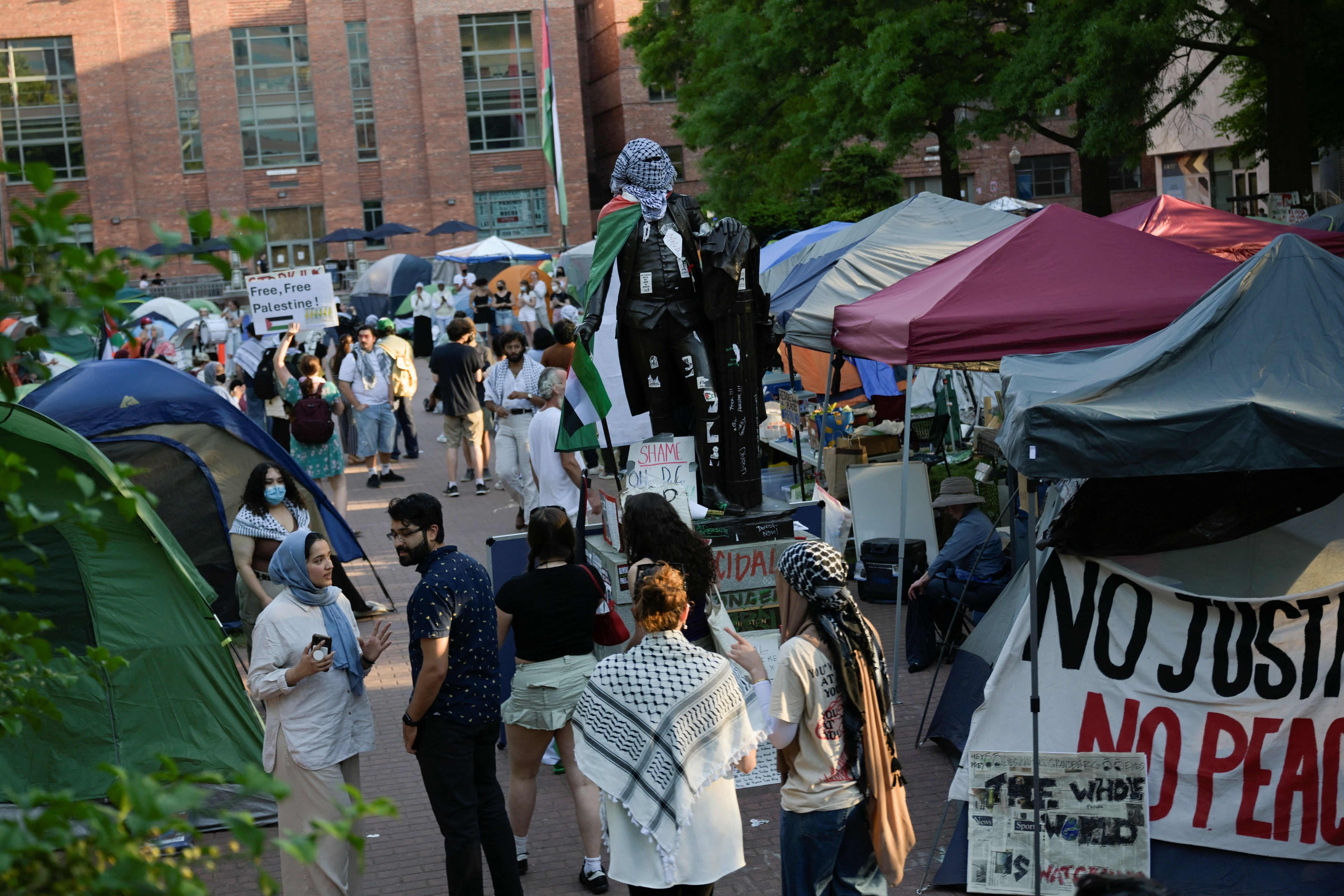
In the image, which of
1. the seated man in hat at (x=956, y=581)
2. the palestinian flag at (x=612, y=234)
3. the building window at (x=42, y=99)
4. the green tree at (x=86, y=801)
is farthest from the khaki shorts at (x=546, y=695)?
the building window at (x=42, y=99)

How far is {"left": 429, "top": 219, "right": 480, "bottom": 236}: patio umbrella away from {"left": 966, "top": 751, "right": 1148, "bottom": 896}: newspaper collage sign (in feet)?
147

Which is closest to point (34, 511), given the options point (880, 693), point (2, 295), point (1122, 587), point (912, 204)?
point (2, 295)

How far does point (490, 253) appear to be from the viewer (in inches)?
1515

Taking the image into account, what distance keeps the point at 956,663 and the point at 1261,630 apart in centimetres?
190

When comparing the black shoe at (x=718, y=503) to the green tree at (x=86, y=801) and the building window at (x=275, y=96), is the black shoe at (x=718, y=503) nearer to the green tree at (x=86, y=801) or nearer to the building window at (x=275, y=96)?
the green tree at (x=86, y=801)

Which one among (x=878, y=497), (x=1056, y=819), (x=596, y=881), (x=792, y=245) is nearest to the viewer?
(x=1056, y=819)

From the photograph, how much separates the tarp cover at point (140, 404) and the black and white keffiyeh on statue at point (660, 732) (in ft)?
20.2

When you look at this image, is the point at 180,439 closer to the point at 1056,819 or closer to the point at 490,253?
the point at 1056,819

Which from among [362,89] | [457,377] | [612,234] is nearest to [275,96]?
[362,89]

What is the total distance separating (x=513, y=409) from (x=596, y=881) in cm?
725

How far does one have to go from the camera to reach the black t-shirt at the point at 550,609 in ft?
18.9

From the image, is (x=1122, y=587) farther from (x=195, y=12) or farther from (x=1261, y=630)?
(x=195, y=12)

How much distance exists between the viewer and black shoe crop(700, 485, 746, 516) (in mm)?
7961

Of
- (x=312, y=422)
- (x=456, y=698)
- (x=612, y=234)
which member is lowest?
(x=456, y=698)
